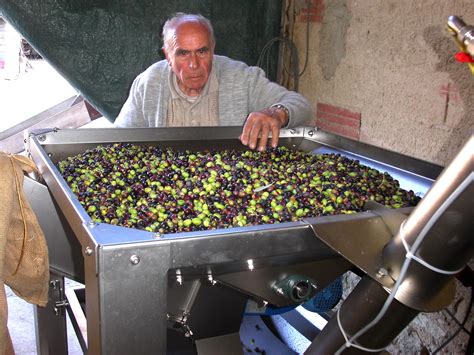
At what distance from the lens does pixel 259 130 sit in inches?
83.7

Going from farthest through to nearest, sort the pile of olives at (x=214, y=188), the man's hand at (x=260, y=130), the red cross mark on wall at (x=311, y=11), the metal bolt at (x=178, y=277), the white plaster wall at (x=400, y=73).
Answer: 1. the red cross mark on wall at (x=311, y=11)
2. the white plaster wall at (x=400, y=73)
3. the man's hand at (x=260, y=130)
4. the pile of olives at (x=214, y=188)
5. the metal bolt at (x=178, y=277)

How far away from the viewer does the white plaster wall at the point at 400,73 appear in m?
2.34

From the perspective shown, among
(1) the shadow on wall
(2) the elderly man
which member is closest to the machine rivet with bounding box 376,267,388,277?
(1) the shadow on wall

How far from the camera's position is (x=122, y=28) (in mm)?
3855

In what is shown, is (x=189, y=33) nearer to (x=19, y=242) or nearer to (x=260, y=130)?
(x=260, y=130)

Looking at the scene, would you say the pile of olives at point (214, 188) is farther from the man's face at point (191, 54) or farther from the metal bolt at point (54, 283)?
the man's face at point (191, 54)

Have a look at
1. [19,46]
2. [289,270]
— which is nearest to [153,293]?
[289,270]

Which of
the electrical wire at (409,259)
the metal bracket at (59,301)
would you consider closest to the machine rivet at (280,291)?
the electrical wire at (409,259)

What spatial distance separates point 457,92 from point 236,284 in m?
1.66

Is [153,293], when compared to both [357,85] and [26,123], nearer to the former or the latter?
[357,85]

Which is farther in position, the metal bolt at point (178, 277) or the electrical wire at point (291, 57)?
the electrical wire at point (291, 57)

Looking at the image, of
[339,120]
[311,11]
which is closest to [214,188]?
[339,120]

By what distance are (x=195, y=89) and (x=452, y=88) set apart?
1526 millimetres

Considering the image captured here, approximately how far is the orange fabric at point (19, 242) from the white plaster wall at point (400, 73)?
1.87m
